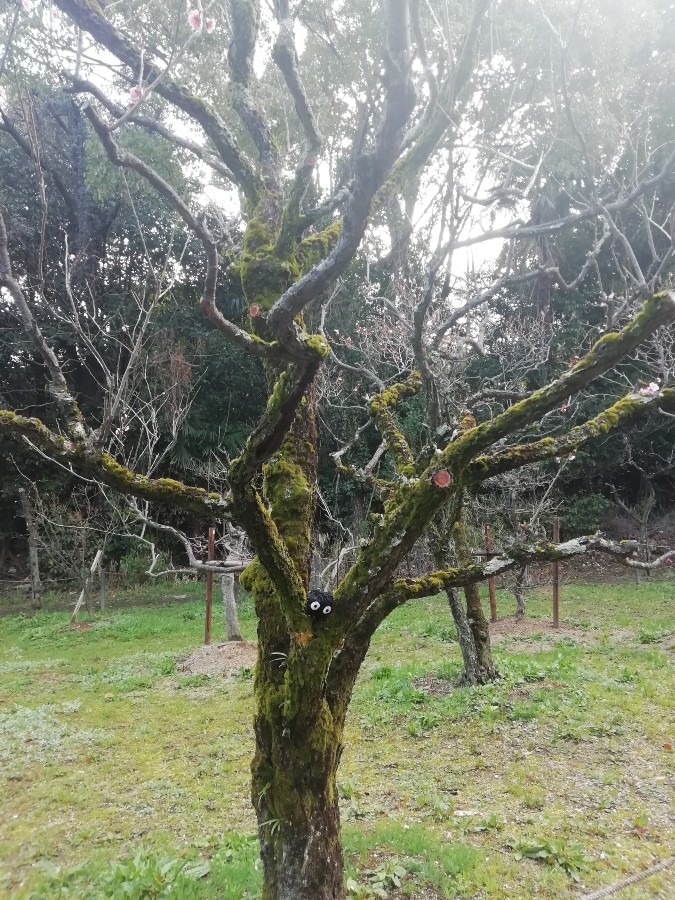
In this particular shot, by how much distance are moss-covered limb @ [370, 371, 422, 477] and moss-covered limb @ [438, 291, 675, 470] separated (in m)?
1.06

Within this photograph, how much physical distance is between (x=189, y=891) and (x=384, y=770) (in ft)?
5.91

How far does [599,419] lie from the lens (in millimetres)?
2398

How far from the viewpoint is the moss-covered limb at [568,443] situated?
2.28 m

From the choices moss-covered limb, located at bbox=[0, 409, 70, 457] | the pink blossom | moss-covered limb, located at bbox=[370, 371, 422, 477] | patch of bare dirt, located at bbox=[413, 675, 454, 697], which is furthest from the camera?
patch of bare dirt, located at bbox=[413, 675, 454, 697]

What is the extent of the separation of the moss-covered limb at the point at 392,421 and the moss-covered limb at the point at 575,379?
3.47ft

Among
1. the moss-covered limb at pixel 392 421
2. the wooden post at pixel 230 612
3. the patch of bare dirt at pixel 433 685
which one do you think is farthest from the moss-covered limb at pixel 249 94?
the wooden post at pixel 230 612

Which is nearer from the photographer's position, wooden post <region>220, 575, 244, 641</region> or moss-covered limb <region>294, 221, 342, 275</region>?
moss-covered limb <region>294, 221, 342, 275</region>

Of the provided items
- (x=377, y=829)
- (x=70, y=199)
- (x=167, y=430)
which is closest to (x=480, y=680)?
(x=377, y=829)

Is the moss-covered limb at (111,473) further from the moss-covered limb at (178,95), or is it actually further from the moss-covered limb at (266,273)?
the moss-covered limb at (178,95)

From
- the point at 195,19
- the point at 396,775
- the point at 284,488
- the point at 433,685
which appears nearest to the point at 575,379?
the point at 284,488

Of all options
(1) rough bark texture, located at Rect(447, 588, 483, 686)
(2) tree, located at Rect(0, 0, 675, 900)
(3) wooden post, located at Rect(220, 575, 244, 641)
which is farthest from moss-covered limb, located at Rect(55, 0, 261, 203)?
(3) wooden post, located at Rect(220, 575, 244, 641)

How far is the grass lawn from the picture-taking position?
9.11ft

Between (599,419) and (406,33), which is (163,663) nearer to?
(599,419)

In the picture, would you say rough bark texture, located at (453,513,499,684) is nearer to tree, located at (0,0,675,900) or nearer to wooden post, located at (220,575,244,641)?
tree, located at (0,0,675,900)
